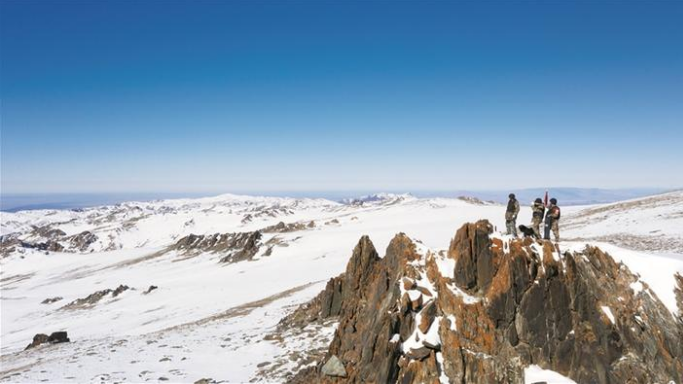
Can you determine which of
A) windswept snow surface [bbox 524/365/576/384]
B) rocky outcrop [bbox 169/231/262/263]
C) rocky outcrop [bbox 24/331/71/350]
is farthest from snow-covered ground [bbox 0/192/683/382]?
windswept snow surface [bbox 524/365/576/384]

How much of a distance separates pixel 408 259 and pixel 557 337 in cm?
596

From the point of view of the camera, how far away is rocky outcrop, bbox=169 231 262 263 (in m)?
74.3

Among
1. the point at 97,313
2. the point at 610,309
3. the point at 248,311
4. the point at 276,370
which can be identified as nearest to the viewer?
the point at 610,309

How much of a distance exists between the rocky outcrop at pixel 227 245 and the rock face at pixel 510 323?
6006cm

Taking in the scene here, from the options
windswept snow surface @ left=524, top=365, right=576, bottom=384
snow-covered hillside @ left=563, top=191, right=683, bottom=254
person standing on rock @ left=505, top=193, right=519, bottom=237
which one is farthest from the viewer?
snow-covered hillside @ left=563, top=191, right=683, bottom=254

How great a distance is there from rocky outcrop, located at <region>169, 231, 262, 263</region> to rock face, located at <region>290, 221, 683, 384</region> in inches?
2365

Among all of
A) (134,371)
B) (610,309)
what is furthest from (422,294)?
(134,371)

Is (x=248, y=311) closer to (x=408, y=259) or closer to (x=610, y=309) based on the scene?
(x=408, y=259)

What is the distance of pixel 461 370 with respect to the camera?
12641mm

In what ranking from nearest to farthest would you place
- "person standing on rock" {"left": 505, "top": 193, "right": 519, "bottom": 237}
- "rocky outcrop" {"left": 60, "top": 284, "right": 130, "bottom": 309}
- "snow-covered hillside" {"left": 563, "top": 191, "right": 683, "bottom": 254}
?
"person standing on rock" {"left": 505, "top": 193, "right": 519, "bottom": 237}
"snow-covered hillside" {"left": 563, "top": 191, "right": 683, "bottom": 254}
"rocky outcrop" {"left": 60, "top": 284, "right": 130, "bottom": 309}

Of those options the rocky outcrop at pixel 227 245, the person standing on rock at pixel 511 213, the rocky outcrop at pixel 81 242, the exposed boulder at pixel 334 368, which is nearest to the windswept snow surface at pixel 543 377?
the exposed boulder at pixel 334 368

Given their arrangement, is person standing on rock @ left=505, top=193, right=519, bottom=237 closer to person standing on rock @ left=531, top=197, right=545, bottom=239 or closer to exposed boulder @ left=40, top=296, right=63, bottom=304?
person standing on rock @ left=531, top=197, right=545, bottom=239

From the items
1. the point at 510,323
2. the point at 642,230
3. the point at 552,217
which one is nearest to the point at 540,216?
the point at 552,217

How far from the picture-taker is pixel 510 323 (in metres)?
13.5
